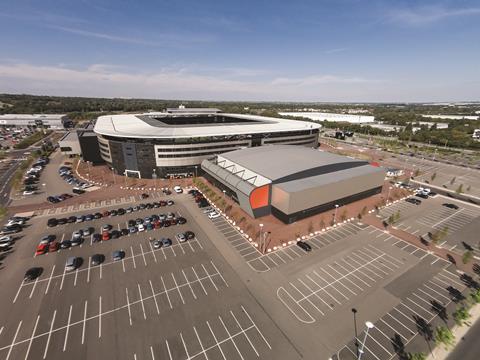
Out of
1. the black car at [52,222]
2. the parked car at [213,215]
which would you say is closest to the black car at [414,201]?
the parked car at [213,215]

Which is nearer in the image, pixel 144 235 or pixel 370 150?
pixel 144 235

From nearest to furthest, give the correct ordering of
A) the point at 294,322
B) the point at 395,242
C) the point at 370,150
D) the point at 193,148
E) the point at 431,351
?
the point at 431,351 → the point at 294,322 → the point at 395,242 → the point at 193,148 → the point at 370,150

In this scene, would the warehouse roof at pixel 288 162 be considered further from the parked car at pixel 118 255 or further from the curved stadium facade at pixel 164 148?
the parked car at pixel 118 255

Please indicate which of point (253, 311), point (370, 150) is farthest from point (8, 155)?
point (370, 150)

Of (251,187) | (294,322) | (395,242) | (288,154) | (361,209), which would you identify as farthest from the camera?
(288,154)

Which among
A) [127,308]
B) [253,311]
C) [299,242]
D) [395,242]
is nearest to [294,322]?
[253,311]

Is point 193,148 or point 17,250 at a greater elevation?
point 193,148

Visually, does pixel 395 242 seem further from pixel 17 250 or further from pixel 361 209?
pixel 17 250
